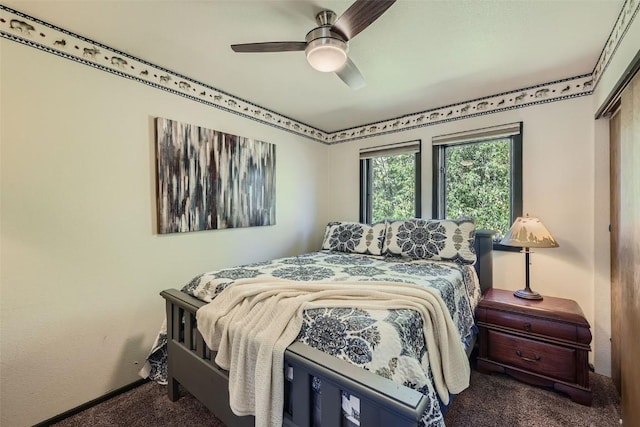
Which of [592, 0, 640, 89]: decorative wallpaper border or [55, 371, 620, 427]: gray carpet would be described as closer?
[592, 0, 640, 89]: decorative wallpaper border

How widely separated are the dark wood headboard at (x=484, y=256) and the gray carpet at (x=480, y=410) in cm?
78

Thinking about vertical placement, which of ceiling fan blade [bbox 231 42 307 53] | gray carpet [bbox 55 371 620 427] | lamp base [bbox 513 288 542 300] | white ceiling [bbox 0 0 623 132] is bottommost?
gray carpet [bbox 55 371 620 427]

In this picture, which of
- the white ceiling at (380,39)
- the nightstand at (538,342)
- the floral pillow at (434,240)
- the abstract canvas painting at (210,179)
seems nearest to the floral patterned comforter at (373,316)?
the floral pillow at (434,240)

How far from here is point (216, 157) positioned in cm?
244

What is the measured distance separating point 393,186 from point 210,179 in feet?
6.80

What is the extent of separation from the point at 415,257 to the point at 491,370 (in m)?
0.97

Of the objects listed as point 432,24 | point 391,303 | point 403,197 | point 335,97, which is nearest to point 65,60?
point 335,97

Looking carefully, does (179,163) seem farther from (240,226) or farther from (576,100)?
(576,100)

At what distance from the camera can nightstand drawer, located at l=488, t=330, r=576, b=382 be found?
1793mm

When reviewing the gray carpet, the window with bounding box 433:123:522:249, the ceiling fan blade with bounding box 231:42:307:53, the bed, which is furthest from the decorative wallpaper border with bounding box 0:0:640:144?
the gray carpet

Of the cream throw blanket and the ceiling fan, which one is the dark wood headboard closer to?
the cream throw blanket

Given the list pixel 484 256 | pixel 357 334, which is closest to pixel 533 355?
pixel 484 256

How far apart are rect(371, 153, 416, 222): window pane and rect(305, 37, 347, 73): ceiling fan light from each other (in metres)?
1.92

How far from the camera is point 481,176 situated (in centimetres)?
273
